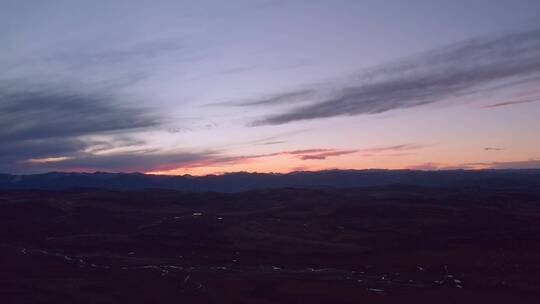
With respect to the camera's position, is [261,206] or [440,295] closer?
[440,295]

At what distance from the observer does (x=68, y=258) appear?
47.5 m

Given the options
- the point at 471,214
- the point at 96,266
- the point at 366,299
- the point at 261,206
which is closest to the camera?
the point at 366,299

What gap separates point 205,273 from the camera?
38250mm

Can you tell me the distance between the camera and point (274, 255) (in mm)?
48750

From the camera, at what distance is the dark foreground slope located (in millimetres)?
30781

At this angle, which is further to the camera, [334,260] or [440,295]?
[334,260]

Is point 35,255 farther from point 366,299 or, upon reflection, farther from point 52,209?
point 52,209

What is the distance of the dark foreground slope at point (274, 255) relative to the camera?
30781 millimetres

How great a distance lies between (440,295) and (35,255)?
132ft

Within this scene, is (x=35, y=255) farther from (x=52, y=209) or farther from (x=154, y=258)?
(x=52, y=209)

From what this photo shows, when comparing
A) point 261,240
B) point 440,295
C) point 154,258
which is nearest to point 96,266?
point 154,258

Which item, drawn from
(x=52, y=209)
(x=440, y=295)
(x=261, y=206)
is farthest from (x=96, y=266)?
(x=261, y=206)

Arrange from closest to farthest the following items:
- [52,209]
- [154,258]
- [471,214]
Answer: [154,258] → [471,214] → [52,209]

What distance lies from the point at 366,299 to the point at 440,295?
4.90 m
